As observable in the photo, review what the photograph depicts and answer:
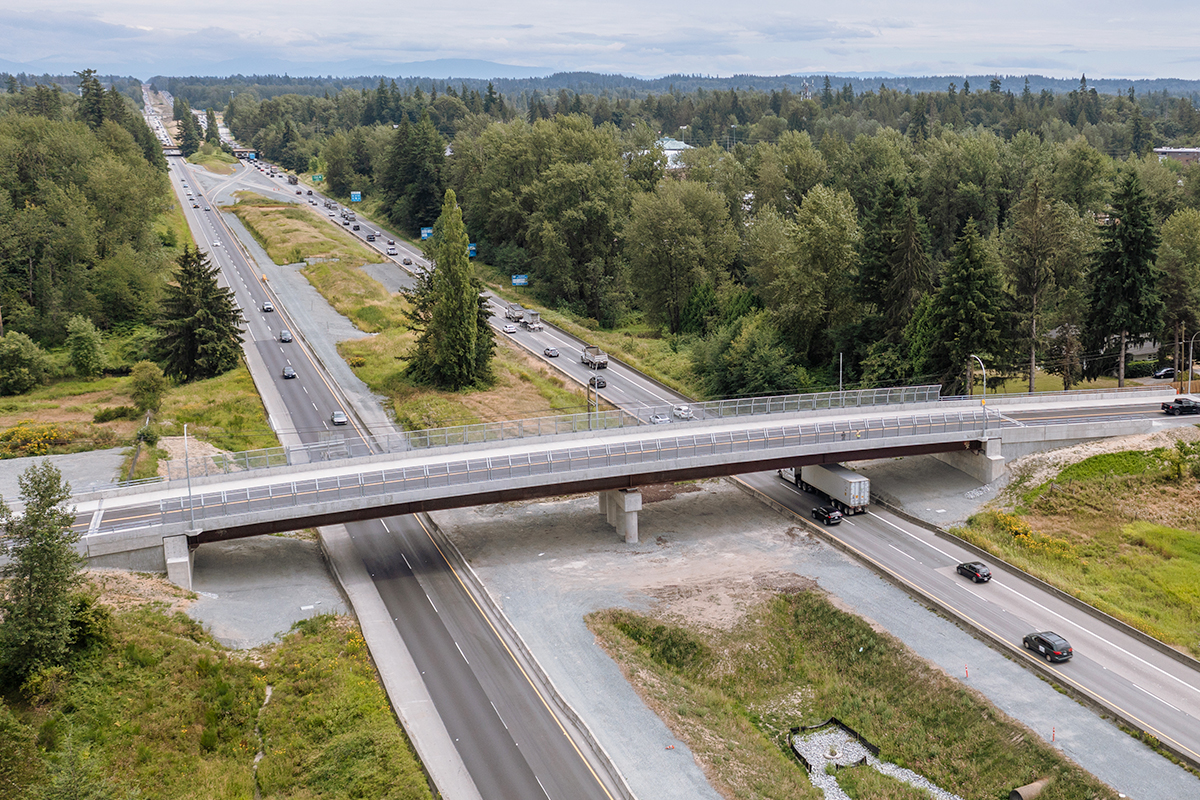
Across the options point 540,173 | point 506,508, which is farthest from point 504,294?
point 506,508

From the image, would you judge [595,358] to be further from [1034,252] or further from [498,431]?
[1034,252]

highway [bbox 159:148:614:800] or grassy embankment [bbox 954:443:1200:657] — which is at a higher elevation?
grassy embankment [bbox 954:443:1200:657]

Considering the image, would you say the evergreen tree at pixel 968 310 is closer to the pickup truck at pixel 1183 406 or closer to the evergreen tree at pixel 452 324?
the pickup truck at pixel 1183 406

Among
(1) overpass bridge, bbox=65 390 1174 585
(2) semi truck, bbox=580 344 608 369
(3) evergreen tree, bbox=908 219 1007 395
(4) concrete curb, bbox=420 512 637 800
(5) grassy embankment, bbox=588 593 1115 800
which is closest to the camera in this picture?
(4) concrete curb, bbox=420 512 637 800

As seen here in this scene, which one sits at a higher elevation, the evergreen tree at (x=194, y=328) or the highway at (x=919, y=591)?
the evergreen tree at (x=194, y=328)

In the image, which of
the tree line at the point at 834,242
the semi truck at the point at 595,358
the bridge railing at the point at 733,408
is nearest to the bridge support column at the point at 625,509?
the bridge railing at the point at 733,408

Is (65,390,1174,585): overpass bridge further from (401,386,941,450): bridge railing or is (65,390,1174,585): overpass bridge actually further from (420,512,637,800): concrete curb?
(420,512,637,800): concrete curb

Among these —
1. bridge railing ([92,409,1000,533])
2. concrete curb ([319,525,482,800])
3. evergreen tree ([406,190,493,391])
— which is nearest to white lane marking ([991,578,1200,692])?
bridge railing ([92,409,1000,533])
